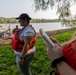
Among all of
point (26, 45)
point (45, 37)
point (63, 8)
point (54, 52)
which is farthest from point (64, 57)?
point (63, 8)

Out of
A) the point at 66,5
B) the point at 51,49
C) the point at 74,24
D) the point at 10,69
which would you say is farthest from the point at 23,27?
the point at 74,24

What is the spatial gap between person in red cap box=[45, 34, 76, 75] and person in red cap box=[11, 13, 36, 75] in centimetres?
209

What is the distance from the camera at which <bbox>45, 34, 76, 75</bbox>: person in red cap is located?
140 centimetres

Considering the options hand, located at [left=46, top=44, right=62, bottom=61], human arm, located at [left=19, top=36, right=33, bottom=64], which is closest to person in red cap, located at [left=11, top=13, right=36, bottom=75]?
human arm, located at [left=19, top=36, right=33, bottom=64]

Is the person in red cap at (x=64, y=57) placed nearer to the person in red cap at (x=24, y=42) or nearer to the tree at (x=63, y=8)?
the person in red cap at (x=24, y=42)

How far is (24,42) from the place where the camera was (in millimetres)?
3717

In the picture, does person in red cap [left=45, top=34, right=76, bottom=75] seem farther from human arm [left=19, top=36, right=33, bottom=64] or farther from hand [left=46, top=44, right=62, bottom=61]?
human arm [left=19, top=36, right=33, bottom=64]

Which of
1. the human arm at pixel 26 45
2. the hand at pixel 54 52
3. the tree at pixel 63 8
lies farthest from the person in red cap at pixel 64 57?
the tree at pixel 63 8

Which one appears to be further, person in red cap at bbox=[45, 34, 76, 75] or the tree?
the tree

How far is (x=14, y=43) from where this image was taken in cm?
392

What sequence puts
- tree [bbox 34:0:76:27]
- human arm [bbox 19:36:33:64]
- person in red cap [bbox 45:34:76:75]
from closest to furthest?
1. person in red cap [bbox 45:34:76:75]
2. human arm [bbox 19:36:33:64]
3. tree [bbox 34:0:76:27]

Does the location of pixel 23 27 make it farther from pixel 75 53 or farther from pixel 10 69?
pixel 10 69

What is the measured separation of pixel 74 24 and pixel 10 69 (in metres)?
5.81

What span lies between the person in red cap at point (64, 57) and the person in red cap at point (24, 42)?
6.85 feet
